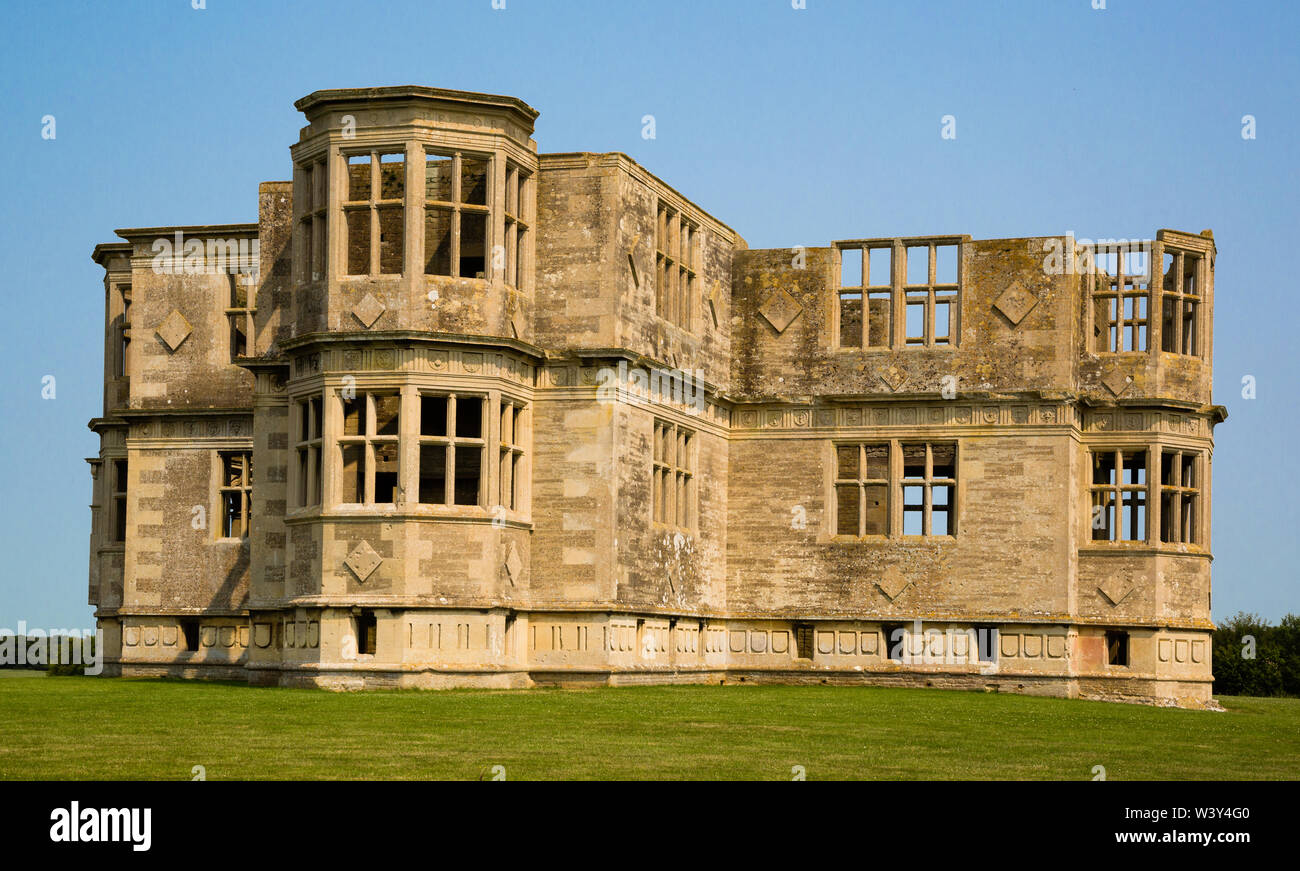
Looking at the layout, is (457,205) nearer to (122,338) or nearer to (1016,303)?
(1016,303)

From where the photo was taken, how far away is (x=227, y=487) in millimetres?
41719

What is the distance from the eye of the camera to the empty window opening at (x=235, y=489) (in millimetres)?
41562

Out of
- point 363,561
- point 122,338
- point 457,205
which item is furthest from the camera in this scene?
point 122,338

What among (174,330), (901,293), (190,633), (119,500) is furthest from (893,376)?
(119,500)

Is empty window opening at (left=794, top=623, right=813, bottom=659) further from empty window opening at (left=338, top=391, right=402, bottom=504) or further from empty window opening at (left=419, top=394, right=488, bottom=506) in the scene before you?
empty window opening at (left=338, top=391, right=402, bottom=504)

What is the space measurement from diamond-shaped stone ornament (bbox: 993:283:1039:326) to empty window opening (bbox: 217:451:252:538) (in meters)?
16.6

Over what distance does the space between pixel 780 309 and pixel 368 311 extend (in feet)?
37.7

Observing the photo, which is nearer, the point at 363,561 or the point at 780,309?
the point at 363,561

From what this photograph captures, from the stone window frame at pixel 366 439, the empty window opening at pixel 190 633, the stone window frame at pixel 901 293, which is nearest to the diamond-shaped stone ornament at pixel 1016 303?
the stone window frame at pixel 901 293

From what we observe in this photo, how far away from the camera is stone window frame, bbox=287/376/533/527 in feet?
106

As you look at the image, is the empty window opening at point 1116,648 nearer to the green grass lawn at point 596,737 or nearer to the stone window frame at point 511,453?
the green grass lawn at point 596,737
